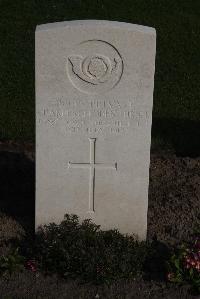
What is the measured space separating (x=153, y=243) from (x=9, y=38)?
7370mm

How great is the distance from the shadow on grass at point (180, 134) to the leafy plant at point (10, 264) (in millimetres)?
3198

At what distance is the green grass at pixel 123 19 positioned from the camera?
381 inches

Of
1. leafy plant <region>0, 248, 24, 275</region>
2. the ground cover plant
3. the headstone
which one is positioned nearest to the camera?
the headstone

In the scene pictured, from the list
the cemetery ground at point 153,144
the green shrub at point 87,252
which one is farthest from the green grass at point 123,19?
the green shrub at point 87,252

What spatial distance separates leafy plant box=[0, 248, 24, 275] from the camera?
18.7ft

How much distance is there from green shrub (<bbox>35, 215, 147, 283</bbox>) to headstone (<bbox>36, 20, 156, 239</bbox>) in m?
0.21

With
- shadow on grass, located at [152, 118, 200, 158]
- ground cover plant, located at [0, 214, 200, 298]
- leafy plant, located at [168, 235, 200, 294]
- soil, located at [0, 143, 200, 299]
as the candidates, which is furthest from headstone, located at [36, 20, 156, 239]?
shadow on grass, located at [152, 118, 200, 158]

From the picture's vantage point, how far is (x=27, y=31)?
13.0 metres

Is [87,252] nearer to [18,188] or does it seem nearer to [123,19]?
[18,188]

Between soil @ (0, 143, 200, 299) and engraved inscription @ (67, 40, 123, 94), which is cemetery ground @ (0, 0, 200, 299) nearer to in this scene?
soil @ (0, 143, 200, 299)

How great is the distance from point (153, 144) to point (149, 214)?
195 centimetres

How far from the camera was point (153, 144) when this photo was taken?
8.56 metres

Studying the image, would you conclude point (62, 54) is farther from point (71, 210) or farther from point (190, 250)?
point (190, 250)

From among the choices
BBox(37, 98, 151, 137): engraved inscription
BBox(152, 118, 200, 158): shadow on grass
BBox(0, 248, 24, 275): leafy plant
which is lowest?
BBox(0, 248, 24, 275): leafy plant
